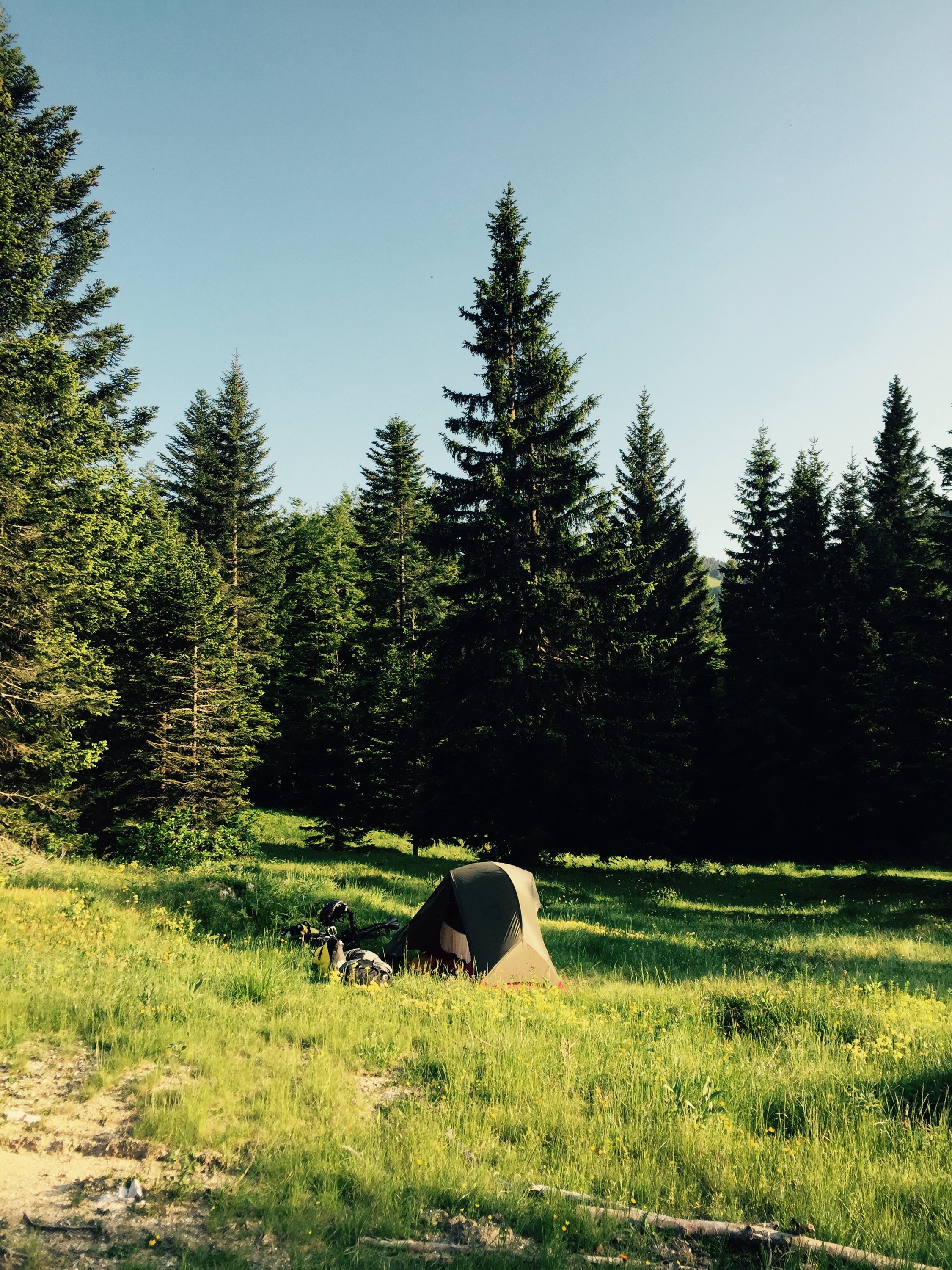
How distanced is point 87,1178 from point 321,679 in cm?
2606

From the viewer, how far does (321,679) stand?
30156 millimetres

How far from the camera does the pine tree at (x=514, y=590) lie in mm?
21203

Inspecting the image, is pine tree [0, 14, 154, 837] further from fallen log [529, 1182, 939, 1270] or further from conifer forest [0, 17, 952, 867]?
fallen log [529, 1182, 939, 1270]

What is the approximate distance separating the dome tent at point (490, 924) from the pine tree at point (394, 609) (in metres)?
14.2

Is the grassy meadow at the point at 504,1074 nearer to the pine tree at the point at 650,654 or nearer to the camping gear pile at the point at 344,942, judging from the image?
the camping gear pile at the point at 344,942

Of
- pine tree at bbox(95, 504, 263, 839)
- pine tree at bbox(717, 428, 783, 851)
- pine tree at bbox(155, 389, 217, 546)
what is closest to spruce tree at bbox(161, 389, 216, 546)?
pine tree at bbox(155, 389, 217, 546)

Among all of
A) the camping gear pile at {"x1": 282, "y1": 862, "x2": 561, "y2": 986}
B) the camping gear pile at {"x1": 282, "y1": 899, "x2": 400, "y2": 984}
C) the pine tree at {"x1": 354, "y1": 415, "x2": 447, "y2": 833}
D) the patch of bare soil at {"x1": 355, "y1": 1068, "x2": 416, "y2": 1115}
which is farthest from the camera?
the pine tree at {"x1": 354, "y1": 415, "x2": 447, "y2": 833}

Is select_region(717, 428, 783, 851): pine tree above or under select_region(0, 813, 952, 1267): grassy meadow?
above

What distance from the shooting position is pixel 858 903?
20266 millimetres

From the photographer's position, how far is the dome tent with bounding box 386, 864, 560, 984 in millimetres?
10094

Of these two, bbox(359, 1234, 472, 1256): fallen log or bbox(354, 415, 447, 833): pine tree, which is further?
bbox(354, 415, 447, 833): pine tree

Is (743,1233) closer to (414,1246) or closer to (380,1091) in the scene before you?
(414,1246)

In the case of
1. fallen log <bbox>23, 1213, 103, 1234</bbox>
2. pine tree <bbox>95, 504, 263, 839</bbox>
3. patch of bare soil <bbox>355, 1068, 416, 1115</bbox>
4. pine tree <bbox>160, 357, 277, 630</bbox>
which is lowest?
patch of bare soil <bbox>355, 1068, 416, 1115</bbox>

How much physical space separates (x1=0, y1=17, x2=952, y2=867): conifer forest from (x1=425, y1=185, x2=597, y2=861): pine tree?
10 cm
